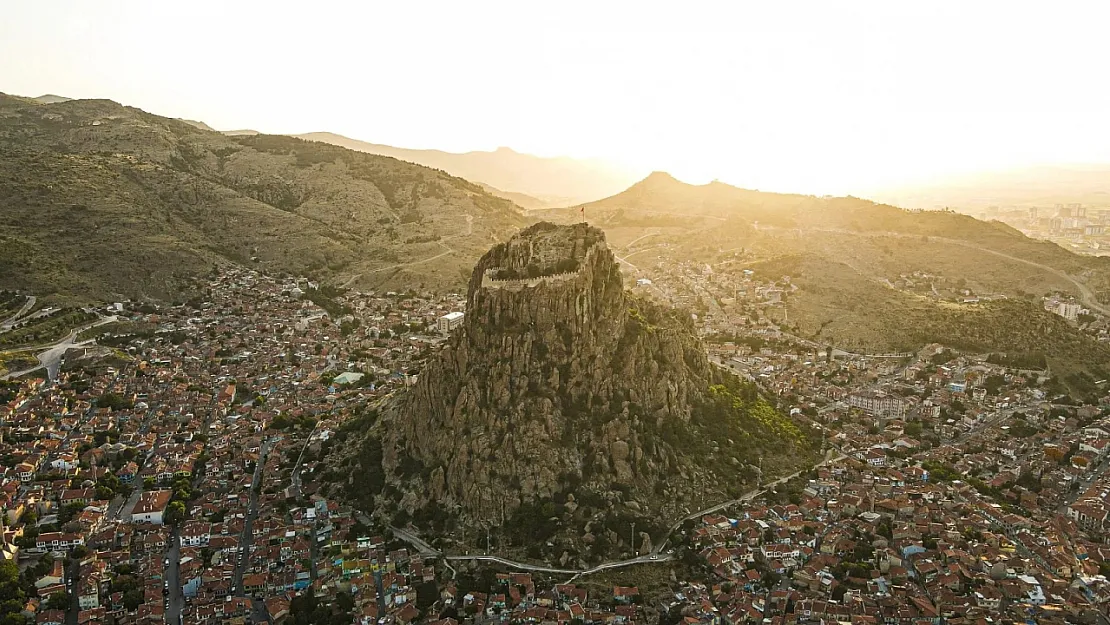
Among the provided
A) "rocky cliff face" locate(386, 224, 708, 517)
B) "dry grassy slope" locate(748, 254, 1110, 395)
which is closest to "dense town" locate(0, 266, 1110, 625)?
"dry grassy slope" locate(748, 254, 1110, 395)

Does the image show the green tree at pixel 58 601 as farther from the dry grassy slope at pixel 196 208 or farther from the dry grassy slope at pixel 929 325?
the dry grassy slope at pixel 929 325

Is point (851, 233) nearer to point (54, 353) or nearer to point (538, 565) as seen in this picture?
point (538, 565)

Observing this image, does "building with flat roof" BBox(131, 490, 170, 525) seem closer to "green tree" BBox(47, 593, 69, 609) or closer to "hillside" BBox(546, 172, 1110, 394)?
"green tree" BBox(47, 593, 69, 609)

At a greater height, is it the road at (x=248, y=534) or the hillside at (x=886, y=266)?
the hillside at (x=886, y=266)

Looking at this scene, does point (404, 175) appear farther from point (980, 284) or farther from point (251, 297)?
point (980, 284)

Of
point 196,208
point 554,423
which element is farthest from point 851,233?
point 196,208

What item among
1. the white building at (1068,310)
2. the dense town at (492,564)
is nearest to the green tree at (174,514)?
the dense town at (492,564)

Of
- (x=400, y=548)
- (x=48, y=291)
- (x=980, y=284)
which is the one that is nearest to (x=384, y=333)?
(x=48, y=291)
